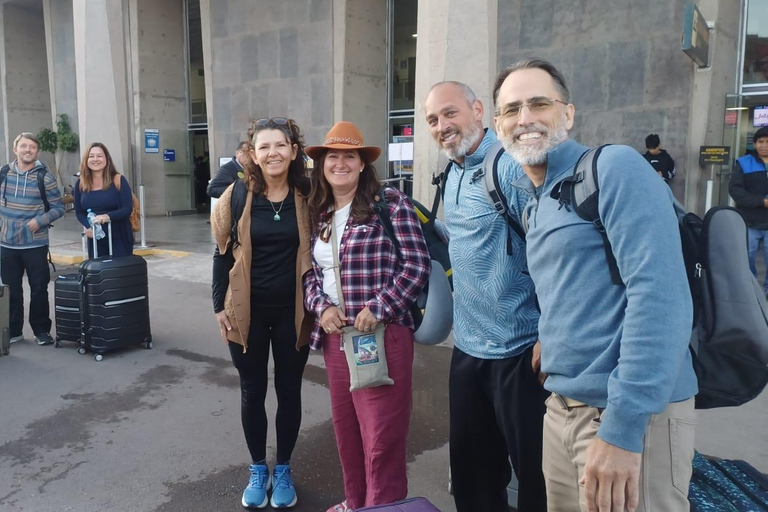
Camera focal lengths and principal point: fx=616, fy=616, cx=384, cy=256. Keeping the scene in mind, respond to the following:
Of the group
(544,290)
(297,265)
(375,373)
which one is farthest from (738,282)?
(297,265)

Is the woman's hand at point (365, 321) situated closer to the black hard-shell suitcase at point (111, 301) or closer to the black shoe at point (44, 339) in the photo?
the black hard-shell suitcase at point (111, 301)

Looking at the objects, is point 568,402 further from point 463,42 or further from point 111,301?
point 463,42

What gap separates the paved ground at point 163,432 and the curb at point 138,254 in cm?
547

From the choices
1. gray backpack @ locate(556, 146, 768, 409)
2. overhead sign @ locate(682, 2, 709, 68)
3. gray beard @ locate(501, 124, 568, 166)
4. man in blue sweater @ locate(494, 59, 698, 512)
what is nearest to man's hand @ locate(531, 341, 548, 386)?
man in blue sweater @ locate(494, 59, 698, 512)

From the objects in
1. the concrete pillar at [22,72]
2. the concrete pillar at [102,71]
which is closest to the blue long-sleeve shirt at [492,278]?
the concrete pillar at [102,71]

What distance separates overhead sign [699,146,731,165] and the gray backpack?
10.3 m

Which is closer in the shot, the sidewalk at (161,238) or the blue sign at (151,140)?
the sidewalk at (161,238)

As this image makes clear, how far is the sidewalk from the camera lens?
38.9 ft

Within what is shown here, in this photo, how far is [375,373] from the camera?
9.10 ft

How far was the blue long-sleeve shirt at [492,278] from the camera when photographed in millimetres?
2406

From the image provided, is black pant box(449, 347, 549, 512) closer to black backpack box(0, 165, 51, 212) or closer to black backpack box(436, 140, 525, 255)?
black backpack box(436, 140, 525, 255)

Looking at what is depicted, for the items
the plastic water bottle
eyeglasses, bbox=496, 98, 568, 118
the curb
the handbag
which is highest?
eyeglasses, bbox=496, 98, 568, 118

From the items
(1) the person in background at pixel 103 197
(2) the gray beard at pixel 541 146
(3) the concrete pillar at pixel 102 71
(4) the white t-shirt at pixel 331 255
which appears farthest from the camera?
(3) the concrete pillar at pixel 102 71

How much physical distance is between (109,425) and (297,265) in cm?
222
